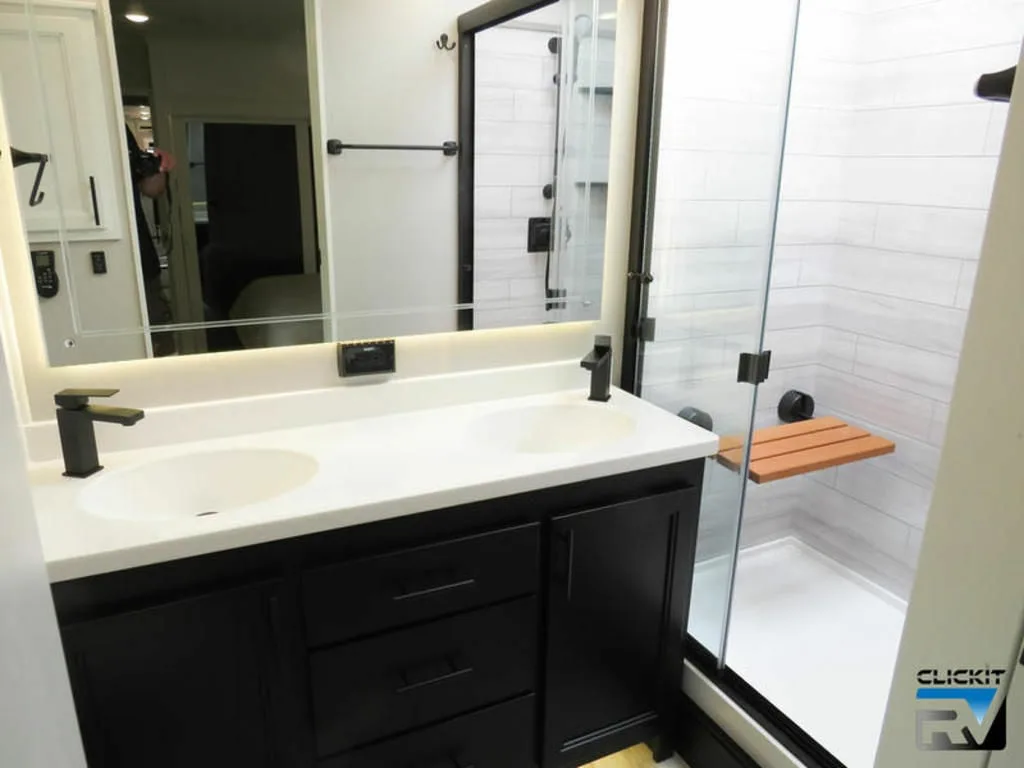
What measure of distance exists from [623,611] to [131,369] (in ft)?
3.92

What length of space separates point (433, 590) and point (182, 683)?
17.9 inches

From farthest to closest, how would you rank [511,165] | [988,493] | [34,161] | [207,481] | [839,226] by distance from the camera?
[839,226], [511,165], [207,481], [34,161], [988,493]

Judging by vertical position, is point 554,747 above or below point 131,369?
below

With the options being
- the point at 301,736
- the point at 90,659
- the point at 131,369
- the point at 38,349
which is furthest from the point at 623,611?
the point at 38,349

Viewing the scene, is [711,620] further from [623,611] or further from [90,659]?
[90,659]

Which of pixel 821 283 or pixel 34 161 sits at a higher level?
pixel 34 161

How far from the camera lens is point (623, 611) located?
5.29 ft

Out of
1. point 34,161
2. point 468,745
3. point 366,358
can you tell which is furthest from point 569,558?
point 34,161

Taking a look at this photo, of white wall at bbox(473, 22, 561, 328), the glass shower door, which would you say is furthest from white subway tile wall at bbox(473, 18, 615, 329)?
the glass shower door

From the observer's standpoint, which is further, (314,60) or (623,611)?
(623,611)

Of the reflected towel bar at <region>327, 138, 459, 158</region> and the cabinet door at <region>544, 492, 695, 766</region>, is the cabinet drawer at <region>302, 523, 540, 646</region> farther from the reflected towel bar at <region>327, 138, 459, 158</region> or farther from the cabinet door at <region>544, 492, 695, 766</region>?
the reflected towel bar at <region>327, 138, 459, 158</region>

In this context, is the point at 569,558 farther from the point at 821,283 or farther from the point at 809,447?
the point at 821,283

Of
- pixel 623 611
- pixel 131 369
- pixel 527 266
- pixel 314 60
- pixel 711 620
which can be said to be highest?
pixel 314 60

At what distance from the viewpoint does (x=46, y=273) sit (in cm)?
137
